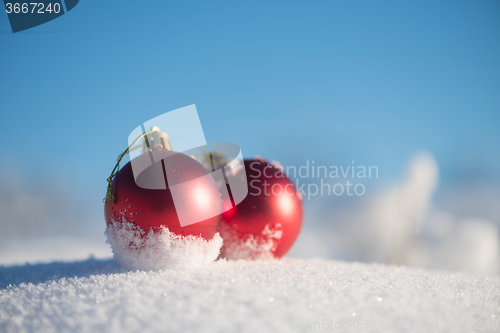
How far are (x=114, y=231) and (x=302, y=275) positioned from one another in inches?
15.5

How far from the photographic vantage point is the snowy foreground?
36 centimetres

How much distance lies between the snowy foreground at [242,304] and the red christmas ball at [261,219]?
19 cm

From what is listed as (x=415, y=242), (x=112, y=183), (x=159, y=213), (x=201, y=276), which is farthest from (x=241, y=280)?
(x=415, y=242)

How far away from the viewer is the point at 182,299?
414mm

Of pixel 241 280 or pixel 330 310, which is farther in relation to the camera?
pixel 241 280

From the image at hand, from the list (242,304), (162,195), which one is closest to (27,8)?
(162,195)

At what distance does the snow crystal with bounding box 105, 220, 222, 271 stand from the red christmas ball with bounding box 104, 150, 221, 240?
0.01 m

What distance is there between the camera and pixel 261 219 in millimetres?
735

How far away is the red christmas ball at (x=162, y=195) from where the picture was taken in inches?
22.8

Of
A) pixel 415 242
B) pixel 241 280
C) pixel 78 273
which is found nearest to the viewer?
pixel 241 280

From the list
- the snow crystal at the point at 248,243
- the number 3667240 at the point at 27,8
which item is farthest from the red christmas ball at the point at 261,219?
the number 3667240 at the point at 27,8

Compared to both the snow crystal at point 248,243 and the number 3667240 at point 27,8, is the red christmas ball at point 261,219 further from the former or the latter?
the number 3667240 at point 27,8

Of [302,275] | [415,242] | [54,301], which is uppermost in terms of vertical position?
[54,301]

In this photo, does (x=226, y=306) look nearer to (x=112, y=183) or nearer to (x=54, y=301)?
(x=54, y=301)
